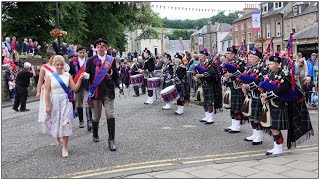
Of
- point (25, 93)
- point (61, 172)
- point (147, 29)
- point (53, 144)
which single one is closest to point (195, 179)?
point (61, 172)

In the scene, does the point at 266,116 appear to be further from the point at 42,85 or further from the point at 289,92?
the point at 42,85

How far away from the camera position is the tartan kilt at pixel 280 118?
6.50m

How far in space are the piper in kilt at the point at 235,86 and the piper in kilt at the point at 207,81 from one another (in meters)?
0.93

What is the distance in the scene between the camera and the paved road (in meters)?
5.97

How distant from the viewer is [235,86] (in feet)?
27.2

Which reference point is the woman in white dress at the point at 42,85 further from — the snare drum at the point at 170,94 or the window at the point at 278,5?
the window at the point at 278,5

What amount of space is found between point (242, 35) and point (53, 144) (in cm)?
5521

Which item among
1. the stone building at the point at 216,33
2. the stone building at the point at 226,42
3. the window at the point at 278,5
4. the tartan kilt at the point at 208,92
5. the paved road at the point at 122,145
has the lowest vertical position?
the paved road at the point at 122,145

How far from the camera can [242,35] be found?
59562 mm

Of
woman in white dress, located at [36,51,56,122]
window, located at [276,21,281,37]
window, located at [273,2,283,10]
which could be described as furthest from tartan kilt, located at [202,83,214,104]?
window, located at [273,2,283,10]

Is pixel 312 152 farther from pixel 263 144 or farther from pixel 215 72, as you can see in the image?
pixel 215 72

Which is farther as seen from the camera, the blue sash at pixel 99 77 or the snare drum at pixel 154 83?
the snare drum at pixel 154 83

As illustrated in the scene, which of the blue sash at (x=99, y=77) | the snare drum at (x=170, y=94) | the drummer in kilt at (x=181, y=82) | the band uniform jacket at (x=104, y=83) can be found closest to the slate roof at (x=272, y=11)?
the drummer in kilt at (x=181, y=82)

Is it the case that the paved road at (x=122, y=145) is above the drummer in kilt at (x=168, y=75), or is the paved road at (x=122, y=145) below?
below
